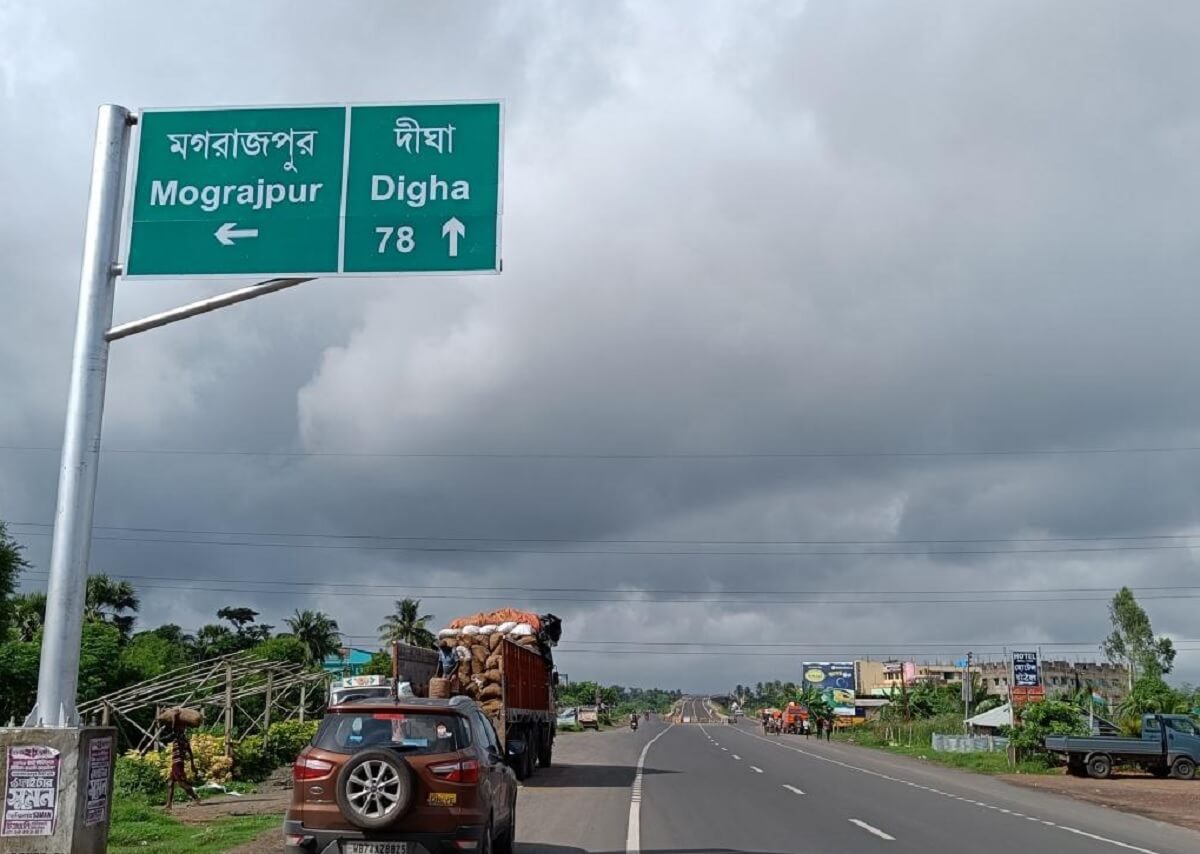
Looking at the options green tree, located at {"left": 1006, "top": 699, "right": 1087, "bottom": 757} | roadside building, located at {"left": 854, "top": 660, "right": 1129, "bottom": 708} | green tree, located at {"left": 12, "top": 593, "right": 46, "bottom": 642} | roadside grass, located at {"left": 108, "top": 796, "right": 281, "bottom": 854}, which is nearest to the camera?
roadside grass, located at {"left": 108, "top": 796, "right": 281, "bottom": 854}

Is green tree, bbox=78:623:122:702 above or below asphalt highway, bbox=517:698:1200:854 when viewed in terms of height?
above

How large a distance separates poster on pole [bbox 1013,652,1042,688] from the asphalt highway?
20888mm

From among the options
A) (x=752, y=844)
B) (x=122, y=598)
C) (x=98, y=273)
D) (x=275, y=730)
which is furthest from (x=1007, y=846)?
(x=122, y=598)

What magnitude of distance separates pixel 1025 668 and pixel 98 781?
47.4m

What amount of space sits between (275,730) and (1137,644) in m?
78.0

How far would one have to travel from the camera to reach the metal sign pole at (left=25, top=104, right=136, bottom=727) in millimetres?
A: 8125

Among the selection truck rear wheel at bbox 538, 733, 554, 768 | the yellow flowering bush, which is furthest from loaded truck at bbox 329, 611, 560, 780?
the yellow flowering bush

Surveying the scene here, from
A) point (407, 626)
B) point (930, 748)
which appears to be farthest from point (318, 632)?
point (930, 748)

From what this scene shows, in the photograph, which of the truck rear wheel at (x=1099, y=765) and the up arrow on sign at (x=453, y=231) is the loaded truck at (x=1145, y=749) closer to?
the truck rear wheel at (x=1099, y=765)

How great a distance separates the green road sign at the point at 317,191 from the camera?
9.05 m

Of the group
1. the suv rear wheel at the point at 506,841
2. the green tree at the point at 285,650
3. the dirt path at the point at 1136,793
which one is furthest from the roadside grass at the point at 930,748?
the green tree at the point at 285,650

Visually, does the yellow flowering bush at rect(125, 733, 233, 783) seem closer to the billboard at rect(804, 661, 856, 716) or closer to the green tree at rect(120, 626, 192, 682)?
the green tree at rect(120, 626, 192, 682)

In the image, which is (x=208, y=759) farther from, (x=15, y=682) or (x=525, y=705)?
(x=15, y=682)

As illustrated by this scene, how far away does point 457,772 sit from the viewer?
8.84 metres
